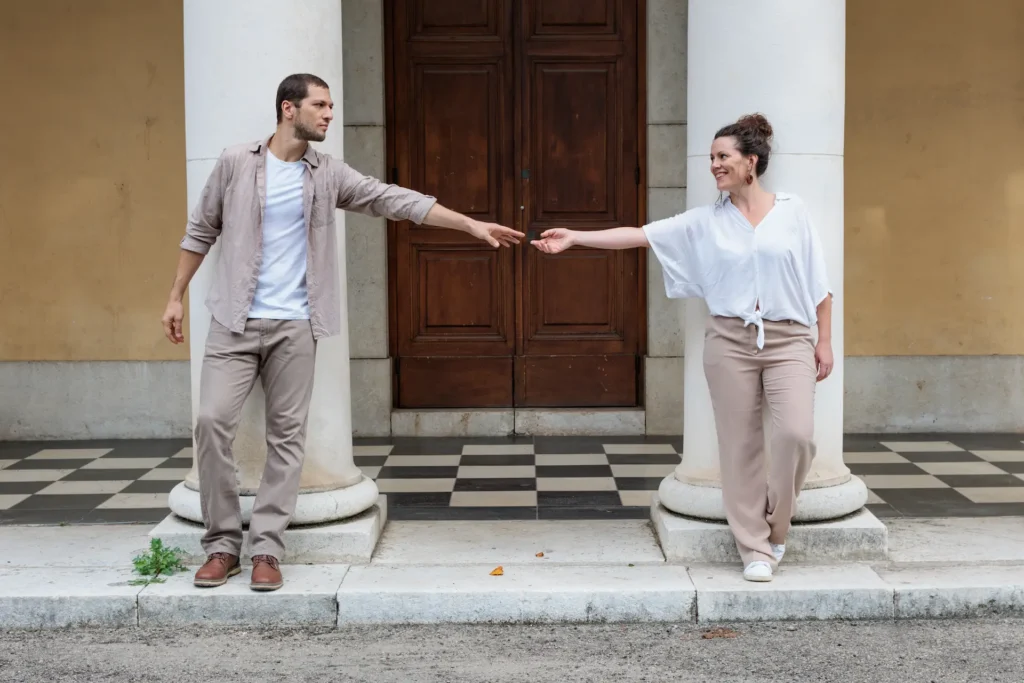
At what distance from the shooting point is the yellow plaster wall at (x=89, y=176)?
820cm

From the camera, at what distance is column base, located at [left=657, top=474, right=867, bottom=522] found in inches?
200

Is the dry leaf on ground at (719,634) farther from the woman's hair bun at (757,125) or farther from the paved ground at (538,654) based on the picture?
the woman's hair bun at (757,125)

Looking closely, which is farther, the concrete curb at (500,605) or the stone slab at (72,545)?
the stone slab at (72,545)

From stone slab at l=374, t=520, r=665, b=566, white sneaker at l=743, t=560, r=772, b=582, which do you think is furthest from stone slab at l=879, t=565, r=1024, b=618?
stone slab at l=374, t=520, r=665, b=566

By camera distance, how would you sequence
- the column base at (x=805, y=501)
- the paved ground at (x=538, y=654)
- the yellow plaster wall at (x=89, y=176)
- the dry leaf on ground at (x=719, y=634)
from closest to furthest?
Result: the paved ground at (x=538, y=654) < the dry leaf on ground at (x=719, y=634) < the column base at (x=805, y=501) < the yellow plaster wall at (x=89, y=176)

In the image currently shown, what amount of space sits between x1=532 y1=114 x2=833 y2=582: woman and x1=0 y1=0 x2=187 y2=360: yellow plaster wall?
429 centimetres

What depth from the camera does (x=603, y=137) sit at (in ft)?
27.8

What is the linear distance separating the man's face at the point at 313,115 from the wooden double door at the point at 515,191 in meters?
3.78

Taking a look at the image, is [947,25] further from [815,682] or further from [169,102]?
[815,682]

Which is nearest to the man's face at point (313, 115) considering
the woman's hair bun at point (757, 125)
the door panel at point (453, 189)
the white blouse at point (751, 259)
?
the white blouse at point (751, 259)

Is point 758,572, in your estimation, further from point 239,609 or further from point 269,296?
point 269,296

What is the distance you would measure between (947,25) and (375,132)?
382 cm

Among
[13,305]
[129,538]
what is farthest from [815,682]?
[13,305]

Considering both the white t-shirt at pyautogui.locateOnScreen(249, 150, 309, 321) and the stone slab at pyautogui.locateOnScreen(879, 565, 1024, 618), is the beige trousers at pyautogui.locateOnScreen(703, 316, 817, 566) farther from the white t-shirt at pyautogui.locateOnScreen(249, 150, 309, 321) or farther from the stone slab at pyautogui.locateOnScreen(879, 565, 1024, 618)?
the white t-shirt at pyautogui.locateOnScreen(249, 150, 309, 321)
